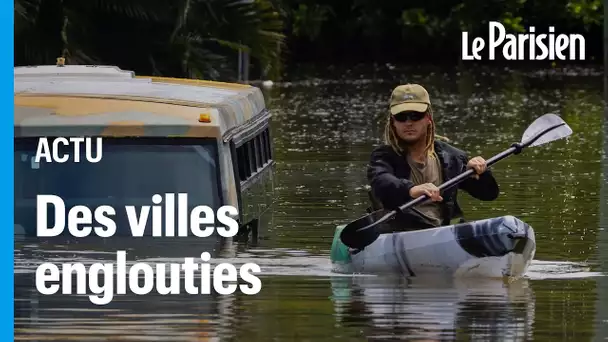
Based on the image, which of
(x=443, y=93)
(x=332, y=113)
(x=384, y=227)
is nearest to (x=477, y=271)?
(x=384, y=227)

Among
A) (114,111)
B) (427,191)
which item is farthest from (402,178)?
(114,111)

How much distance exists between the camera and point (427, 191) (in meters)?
13.2

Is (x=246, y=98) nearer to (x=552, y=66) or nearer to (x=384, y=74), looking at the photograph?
(x=384, y=74)

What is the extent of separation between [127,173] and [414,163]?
7.21 ft

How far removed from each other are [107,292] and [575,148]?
15.6 m

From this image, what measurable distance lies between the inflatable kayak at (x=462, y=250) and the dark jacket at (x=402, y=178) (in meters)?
0.25

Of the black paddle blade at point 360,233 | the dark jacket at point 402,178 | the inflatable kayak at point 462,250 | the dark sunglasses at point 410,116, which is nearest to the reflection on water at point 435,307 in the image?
the inflatable kayak at point 462,250

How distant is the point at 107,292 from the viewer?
42.9 ft

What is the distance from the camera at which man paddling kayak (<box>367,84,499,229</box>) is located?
44.4ft

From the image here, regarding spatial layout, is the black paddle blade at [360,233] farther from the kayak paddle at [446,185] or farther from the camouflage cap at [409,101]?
the camouflage cap at [409,101]

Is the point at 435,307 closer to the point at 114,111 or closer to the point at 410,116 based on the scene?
the point at 410,116

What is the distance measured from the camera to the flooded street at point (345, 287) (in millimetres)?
11344

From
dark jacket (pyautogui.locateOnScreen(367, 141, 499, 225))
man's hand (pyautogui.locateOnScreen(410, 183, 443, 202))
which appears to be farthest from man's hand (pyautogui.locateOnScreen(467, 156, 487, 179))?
man's hand (pyautogui.locateOnScreen(410, 183, 443, 202))

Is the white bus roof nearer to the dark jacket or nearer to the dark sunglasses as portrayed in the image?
the dark jacket
